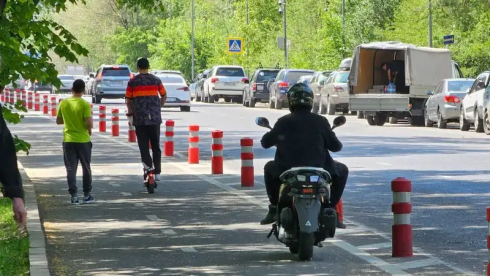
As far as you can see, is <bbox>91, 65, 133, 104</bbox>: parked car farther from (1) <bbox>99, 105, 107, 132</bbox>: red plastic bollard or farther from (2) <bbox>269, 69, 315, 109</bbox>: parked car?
(1) <bbox>99, 105, 107, 132</bbox>: red plastic bollard

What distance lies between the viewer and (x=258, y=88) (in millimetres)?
57719

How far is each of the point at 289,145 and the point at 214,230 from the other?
2.38 m

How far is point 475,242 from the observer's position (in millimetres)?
11711

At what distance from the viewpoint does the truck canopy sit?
133 feet

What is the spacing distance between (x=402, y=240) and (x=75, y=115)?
20.6 ft

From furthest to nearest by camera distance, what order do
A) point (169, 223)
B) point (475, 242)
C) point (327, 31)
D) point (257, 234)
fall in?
point (327, 31)
point (169, 223)
point (257, 234)
point (475, 242)

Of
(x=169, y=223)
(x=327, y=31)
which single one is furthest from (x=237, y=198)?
(x=327, y=31)

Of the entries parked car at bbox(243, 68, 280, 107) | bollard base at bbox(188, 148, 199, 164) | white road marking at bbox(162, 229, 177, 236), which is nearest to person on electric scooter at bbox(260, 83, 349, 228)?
white road marking at bbox(162, 229, 177, 236)

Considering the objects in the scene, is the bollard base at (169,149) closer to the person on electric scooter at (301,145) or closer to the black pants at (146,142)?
the black pants at (146,142)

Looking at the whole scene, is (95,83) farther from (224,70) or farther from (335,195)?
(335,195)

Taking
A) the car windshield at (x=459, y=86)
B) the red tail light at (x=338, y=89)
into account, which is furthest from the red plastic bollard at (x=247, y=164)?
the red tail light at (x=338, y=89)

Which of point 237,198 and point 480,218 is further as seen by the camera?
point 237,198

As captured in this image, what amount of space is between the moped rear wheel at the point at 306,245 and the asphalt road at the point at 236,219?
0.09 meters

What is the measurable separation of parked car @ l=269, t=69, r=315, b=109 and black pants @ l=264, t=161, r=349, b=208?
41865 mm
